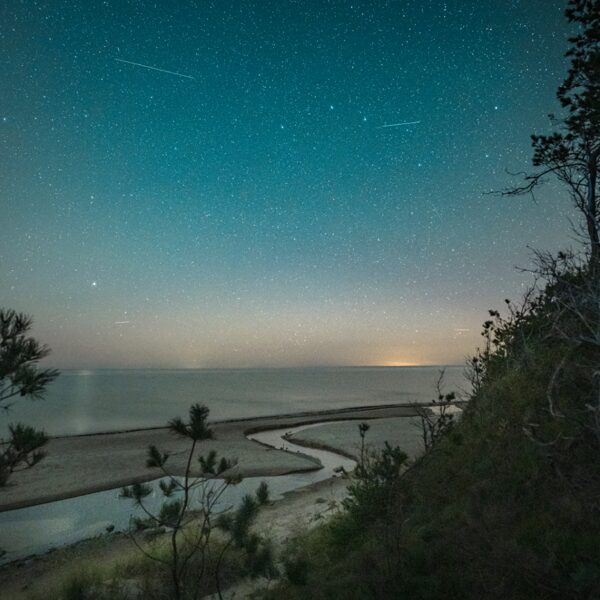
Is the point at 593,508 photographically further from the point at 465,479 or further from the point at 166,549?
the point at 166,549

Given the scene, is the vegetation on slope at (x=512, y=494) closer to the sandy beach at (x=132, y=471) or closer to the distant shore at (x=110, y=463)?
the sandy beach at (x=132, y=471)

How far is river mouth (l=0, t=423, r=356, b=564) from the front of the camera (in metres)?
13.4

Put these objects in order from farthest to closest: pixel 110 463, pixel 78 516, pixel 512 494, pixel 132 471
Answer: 1. pixel 110 463
2. pixel 132 471
3. pixel 78 516
4. pixel 512 494

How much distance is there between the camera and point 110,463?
2397cm

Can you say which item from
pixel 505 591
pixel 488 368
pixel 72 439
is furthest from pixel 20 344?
pixel 72 439

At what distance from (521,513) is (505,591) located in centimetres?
177

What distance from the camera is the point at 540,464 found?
20.6 ft

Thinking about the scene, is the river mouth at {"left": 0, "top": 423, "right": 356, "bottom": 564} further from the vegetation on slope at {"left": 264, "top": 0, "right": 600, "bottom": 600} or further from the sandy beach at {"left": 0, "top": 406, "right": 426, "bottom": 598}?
the vegetation on slope at {"left": 264, "top": 0, "right": 600, "bottom": 600}

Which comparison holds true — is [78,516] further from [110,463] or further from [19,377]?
[19,377]

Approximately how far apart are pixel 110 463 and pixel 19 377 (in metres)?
20.2

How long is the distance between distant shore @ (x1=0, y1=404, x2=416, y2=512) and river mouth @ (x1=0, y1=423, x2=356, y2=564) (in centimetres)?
86

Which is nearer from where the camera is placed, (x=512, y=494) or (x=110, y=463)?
(x=512, y=494)

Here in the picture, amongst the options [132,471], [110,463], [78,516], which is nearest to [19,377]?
[78,516]

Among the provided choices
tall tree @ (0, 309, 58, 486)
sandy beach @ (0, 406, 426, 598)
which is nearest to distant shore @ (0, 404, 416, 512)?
sandy beach @ (0, 406, 426, 598)
